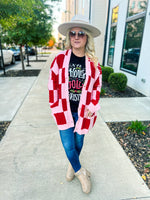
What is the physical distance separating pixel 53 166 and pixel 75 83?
1301 millimetres

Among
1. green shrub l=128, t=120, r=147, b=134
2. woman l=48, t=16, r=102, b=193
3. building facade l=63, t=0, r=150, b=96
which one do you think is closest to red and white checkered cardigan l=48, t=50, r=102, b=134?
woman l=48, t=16, r=102, b=193

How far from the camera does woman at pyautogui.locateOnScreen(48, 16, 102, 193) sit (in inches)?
68.2

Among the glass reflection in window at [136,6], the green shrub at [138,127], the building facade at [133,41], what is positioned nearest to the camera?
the green shrub at [138,127]

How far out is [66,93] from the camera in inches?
69.4

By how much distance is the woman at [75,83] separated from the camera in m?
1.73

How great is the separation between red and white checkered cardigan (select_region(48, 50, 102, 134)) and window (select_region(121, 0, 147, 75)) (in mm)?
5014

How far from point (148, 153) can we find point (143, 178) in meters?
0.59

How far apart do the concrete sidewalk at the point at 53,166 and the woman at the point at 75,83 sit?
1.00 ft

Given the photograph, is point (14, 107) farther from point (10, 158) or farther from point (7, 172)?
point (7, 172)

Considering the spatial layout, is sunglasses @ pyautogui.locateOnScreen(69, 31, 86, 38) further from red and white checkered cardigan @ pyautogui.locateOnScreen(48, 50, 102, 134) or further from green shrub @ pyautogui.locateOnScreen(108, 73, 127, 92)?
green shrub @ pyautogui.locateOnScreen(108, 73, 127, 92)

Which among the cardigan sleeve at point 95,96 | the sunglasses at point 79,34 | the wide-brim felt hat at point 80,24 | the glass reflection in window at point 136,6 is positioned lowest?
the cardigan sleeve at point 95,96

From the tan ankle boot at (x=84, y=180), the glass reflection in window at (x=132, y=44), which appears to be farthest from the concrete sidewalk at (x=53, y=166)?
the glass reflection in window at (x=132, y=44)

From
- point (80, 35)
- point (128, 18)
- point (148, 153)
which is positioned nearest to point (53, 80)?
point (80, 35)

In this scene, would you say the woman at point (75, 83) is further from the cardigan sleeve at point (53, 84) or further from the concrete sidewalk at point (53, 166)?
the concrete sidewalk at point (53, 166)
